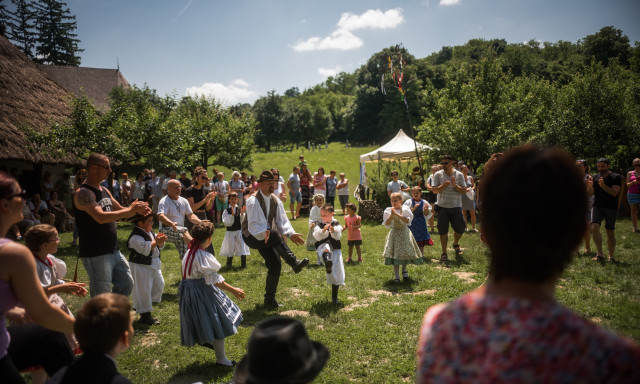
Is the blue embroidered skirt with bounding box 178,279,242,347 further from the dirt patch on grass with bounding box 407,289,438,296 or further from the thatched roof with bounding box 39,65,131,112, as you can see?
the thatched roof with bounding box 39,65,131,112

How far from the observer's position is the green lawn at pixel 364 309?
4.37 meters

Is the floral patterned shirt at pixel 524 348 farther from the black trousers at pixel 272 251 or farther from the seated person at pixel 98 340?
the black trousers at pixel 272 251

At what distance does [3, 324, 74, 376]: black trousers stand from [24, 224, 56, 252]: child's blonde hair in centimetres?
151

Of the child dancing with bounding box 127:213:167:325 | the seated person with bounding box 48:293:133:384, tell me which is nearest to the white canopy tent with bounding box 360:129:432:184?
the child dancing with bounding box 127:213:167:325

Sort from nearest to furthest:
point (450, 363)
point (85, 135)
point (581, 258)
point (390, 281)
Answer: point (450, 363) < point (390, 281) < point (581, 258) < point (85, 135)

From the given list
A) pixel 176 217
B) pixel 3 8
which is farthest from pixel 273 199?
pixel 3 8

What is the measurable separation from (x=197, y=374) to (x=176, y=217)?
3.33 metres

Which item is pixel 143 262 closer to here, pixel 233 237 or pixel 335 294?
pixel 335 294

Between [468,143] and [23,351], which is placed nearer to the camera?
[23,351]

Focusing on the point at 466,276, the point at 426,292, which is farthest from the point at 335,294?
the point at 466,276

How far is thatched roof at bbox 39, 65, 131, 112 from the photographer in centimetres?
3244

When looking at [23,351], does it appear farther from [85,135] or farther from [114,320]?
[85,135]

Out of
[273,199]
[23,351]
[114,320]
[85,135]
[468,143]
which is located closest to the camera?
[114,320]

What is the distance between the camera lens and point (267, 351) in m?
1.91
